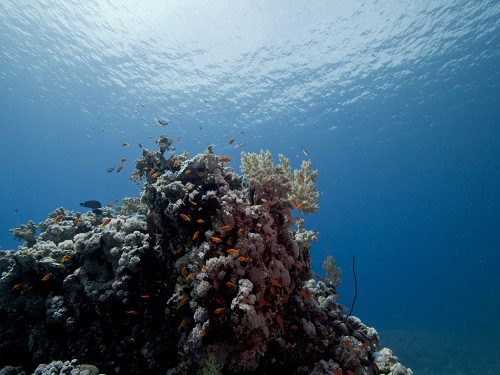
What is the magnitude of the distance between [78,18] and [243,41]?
16232mm

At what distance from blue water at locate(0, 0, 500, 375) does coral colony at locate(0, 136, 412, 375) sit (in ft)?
9.05

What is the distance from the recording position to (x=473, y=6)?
917 inches

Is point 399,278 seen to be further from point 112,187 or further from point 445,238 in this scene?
point 112,187

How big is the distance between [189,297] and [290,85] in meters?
33.6

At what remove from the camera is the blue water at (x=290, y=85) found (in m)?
25.0

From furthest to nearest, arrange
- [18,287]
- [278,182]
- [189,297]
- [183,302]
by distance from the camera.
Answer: [18,287], [278,182], [189,297], [183,302]

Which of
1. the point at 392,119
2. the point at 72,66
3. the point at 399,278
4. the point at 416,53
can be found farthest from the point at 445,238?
the point at 72,66

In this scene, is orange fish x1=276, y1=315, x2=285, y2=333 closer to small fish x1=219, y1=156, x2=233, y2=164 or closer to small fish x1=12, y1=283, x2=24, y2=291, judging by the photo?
small fish x1=219, y1=156, x2=233, y2=164

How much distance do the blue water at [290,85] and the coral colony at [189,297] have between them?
276 centimetres

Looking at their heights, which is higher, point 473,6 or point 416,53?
point 416,53

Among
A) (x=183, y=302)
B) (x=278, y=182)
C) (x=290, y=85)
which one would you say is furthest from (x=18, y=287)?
(x=290, y=85)

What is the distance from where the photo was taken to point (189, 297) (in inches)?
209

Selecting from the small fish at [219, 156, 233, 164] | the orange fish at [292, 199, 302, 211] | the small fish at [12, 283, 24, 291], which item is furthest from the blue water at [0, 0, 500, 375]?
the small fish at [12, 283, 24, 291]

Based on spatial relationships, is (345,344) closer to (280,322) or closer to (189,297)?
(280,322)
